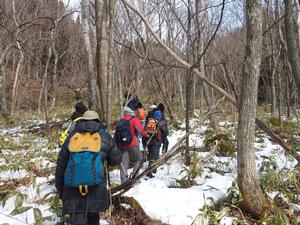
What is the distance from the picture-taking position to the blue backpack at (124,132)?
6031mm

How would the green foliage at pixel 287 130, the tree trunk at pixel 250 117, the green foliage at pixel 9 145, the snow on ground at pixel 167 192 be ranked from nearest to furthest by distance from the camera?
1. the tree trunk at pixel 250 117
2. the snow on ground at pixel 167 192
3. the green foliage at pixel 287 130
4. the green foliage at pixel 9 145

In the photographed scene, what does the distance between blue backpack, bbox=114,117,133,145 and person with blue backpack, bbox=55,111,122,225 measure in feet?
7.43

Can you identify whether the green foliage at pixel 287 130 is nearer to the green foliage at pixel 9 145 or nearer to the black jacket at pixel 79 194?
the black jacket at pixel 79 194

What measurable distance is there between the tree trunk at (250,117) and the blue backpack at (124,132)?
7.29 feet

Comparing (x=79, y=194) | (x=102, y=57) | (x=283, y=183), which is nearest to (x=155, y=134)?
(x=102, y=57)

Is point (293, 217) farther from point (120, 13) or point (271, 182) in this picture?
point (120, 13)

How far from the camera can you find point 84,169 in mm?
3416

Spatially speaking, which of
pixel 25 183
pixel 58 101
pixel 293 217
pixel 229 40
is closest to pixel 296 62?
pixel 293 217

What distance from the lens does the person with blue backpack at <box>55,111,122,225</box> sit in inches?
135

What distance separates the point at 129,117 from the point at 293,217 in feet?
9.89

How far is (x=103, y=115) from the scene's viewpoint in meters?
5.38

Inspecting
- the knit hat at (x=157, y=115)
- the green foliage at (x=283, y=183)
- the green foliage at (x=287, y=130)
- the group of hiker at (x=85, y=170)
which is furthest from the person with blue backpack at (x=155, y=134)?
the green foliage at (x=287, y=130)

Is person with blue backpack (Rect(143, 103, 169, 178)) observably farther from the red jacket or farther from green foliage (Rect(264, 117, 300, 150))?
green foliage (Rect(264, 117, 300, 150))

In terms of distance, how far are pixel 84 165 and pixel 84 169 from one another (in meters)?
0.04
